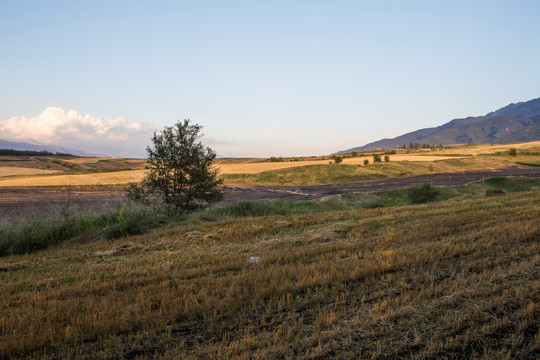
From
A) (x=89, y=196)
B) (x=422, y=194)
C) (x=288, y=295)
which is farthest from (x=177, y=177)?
(x=89, y=196)

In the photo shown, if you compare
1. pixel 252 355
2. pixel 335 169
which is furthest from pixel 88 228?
pixel 335 169

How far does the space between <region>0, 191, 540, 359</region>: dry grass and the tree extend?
32.0 feet

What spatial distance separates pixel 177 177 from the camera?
19.3m

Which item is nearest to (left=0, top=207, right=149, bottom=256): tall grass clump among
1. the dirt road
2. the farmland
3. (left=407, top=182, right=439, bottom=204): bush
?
the farmland

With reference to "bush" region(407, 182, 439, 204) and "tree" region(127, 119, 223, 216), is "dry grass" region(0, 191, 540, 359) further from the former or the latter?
"bush" region(407, 182, 439, 204)

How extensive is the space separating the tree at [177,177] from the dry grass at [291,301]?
975 cm

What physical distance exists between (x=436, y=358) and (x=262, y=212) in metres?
16.1

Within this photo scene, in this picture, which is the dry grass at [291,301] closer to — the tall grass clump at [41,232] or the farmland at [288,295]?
the farmland at [288,295]

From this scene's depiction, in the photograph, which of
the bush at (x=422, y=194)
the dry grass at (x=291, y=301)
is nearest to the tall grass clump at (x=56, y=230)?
the dry grass at (x=291, y=301)

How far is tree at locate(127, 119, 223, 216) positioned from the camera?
19.2 metres

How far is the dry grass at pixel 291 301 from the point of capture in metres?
4.04

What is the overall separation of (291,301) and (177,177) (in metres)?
15.2

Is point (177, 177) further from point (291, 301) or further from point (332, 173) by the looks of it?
point (332, 173)

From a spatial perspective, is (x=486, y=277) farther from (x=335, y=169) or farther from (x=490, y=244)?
(x=335, y=169)
